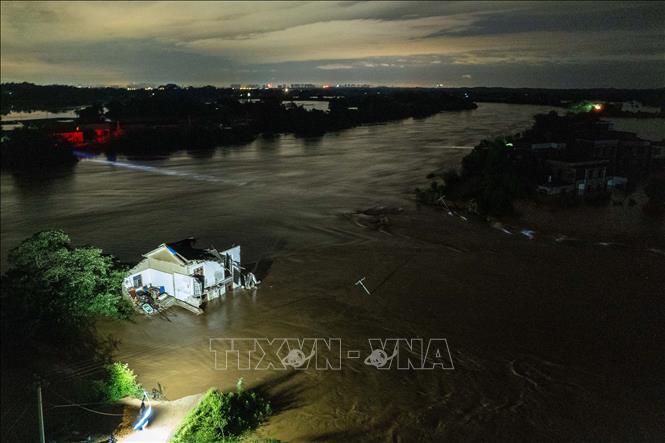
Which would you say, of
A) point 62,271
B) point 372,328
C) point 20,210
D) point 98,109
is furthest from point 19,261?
point 98,109

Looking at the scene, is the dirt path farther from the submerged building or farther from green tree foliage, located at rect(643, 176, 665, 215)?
green tree foliage, located at rect(643, 176, 665, 215)

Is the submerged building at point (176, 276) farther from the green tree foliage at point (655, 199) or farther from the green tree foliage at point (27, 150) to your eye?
the green tree foliage at point (27, 150)

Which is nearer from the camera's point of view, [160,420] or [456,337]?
[160,420]

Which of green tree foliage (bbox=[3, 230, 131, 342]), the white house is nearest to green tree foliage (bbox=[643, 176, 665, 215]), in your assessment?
the white house

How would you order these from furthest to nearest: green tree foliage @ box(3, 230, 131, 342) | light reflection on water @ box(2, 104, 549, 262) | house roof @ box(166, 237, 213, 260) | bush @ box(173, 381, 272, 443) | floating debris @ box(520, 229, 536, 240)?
light reflection on water @ box(2, 104, 549, 262)
floating debris @ box(520, 229, 536, 240)
house roof @ box(166, 237, 213, 260)
green tree foliage @ box(3, 230, 131, 342)
bush @ box(173, 381, 272, 443)

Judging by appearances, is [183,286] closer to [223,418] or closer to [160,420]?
[160,420]

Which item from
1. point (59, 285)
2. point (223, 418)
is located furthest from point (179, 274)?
point (223, 418)
